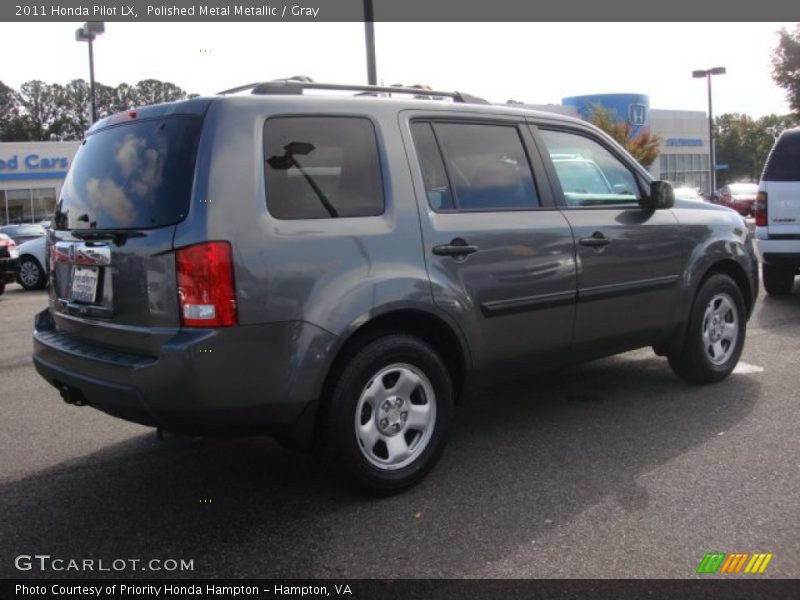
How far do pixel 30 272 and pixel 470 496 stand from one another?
1320 cm

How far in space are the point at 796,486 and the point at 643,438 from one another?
89cm

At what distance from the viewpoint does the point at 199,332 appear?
10.1 ft

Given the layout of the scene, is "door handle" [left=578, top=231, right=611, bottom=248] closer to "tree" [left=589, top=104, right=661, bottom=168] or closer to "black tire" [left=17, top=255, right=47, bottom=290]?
"black tire" [left=17, top=255, right=47, bottom=290]

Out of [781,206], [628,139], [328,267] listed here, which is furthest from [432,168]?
[628,139]

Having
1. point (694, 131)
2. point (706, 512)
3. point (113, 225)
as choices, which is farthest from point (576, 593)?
point (694, 131)

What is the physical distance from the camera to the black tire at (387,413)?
135 inches

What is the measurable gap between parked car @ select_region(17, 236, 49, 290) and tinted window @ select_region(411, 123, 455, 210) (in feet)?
41.2

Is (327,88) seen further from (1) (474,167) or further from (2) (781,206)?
(2) (781,206)

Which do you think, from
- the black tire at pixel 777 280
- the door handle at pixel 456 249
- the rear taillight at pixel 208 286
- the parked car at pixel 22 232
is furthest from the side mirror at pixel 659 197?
the parked car at pixel 22 232

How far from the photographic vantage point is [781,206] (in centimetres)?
888

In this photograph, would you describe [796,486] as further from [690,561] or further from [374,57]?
[374,57]

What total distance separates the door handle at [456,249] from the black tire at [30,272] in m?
12.8

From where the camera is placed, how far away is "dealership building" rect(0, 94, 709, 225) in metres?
39.3

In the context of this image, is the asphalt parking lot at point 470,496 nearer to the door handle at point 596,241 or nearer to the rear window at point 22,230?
the door handle at point 596,241
